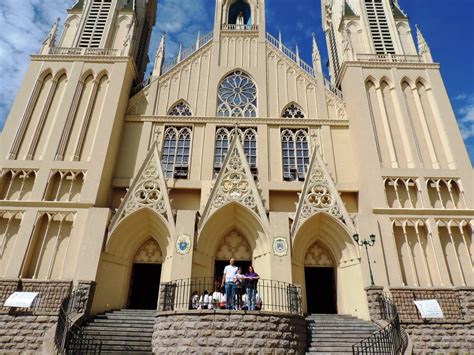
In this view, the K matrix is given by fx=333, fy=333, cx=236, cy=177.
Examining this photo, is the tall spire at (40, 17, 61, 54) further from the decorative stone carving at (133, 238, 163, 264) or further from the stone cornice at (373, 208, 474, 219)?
the stone cornice at (373, 208, 474, 219)

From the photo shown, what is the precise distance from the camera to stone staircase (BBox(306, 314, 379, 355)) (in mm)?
11029

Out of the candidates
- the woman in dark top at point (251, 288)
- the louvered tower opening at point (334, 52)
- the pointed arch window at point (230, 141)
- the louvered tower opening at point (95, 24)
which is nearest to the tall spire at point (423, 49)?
the louvered tower opening at point (334, 52)

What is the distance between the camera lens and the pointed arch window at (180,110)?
811 inches

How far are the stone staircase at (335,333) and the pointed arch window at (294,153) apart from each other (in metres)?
7.72

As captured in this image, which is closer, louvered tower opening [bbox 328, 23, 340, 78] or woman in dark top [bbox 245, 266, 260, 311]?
woman in dark top [bbox 245, 266, 260, 311]

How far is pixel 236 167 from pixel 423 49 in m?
15.3

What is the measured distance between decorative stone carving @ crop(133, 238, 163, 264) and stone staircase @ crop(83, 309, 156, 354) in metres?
3.05

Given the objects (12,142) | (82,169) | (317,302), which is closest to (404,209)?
(317,302)

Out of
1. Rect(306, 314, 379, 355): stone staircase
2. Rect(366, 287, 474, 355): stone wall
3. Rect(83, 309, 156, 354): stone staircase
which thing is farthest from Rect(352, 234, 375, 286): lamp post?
Rect(83, 309, 156, 354): stone staircase

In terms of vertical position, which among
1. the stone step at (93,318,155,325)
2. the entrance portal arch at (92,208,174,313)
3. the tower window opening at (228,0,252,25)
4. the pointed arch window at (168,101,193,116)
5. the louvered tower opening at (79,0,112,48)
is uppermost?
the tower window opening at (228,0,252,25)

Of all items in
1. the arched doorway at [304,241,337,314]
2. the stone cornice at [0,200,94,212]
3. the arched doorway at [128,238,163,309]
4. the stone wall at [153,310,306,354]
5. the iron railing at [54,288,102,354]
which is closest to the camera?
the iron railing at [54,288,102,354]

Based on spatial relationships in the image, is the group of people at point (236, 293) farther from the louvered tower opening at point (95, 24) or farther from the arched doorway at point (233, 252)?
the louvered tower opening at point (95, 24)

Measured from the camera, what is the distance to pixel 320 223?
16641 mm

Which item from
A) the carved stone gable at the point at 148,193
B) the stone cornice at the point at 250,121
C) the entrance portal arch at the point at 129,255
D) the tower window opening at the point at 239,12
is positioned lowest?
the entrance portal arch at the point at 129,255
